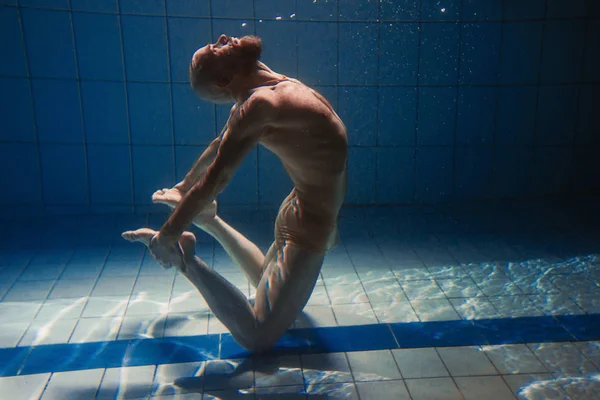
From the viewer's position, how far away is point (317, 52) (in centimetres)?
451

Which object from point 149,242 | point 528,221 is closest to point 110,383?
point 149,242

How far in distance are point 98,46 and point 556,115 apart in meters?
4.06

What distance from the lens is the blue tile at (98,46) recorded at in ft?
13.9

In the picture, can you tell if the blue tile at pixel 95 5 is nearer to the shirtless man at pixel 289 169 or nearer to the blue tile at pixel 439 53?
the shirtless man at pixel 289 169

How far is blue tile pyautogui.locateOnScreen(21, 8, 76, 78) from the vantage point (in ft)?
13.8

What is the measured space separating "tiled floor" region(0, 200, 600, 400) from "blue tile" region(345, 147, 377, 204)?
0.15 m

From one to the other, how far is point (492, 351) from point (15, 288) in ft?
8.99

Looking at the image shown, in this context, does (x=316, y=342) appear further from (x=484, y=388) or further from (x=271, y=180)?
(x=271, y=180)

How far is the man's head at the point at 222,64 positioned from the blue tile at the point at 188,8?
7.55ft

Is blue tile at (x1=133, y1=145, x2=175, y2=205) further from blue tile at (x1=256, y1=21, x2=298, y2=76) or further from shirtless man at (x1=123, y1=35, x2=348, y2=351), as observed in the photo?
shirtless man at (x1=123, y1=35, x2=348, y2=351)

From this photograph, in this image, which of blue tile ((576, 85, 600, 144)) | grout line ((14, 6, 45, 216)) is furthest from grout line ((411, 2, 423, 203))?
grout line ((14, 6, 45, 216))

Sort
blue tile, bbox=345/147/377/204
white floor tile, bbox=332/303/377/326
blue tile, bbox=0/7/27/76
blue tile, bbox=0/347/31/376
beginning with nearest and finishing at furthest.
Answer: blue tile, bbox=0/347/31/376
white floor tile, bbox=332/303/377/326
blue tile, bbox=0/7/27/76
blue tile, bbox=345/147/377/204

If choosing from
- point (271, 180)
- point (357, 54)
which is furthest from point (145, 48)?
point (357, 54)

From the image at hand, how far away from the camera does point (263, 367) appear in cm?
241
